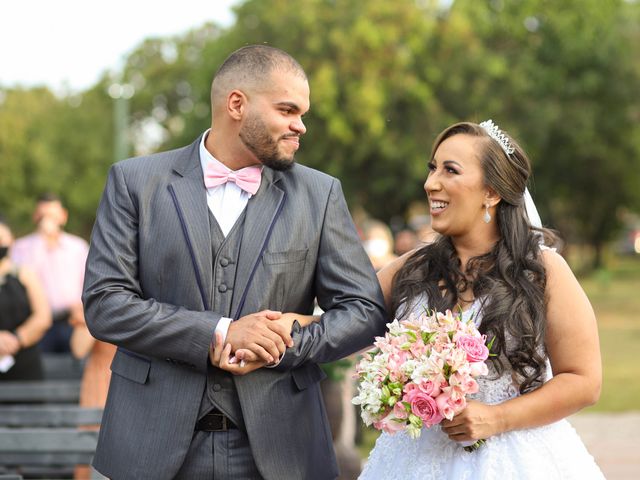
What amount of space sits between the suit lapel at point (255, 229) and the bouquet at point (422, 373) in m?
0.52

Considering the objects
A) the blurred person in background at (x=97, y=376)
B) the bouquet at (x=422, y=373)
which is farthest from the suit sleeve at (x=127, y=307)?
the blurred person in background at (x=97, y=376)

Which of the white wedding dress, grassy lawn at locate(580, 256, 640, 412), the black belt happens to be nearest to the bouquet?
the white wedding dress

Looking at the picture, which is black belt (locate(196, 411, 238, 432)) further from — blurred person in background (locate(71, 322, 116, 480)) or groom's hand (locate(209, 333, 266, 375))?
blurred person in background (locate(71, 322, 116, 480))

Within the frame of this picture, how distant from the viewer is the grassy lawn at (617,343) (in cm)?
1298

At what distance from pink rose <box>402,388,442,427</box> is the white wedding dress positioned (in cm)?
46

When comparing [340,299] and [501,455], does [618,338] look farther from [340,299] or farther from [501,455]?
[340,299]

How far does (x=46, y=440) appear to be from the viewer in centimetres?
532

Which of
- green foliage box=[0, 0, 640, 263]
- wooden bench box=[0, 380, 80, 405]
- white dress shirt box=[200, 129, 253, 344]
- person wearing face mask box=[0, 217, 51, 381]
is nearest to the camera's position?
white dress shirt box=[200, 129, 253, 344]

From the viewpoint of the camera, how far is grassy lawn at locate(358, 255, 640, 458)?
13.0 meters

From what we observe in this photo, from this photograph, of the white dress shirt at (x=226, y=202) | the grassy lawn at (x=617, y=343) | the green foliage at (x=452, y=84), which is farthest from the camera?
the green foliage at (x=452, y=84)

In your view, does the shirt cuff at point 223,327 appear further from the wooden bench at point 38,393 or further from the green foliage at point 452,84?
the green foliage at point 452,84

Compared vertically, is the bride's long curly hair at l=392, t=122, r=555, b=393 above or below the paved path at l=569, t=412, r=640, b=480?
above

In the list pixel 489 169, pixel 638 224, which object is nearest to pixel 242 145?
pixel 489 169

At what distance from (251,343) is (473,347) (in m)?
0.76
